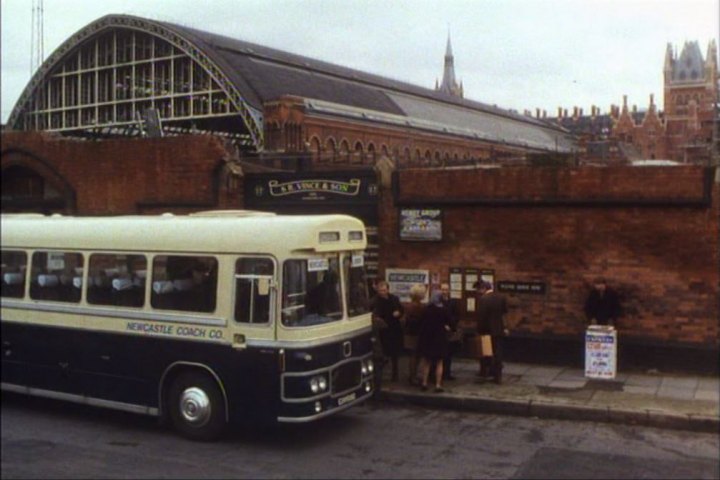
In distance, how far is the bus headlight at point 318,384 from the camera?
7.53 meters

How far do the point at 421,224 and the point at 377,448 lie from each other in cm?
538

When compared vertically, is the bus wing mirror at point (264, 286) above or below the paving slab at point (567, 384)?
above

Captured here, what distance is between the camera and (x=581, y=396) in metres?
9.78

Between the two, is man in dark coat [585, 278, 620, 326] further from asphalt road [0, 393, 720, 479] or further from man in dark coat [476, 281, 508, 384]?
asphalt road [0, 393, 720, 479]

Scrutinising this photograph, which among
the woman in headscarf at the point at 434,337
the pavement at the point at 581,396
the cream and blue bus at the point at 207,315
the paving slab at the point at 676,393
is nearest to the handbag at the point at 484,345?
the pavement at the point at 581,396

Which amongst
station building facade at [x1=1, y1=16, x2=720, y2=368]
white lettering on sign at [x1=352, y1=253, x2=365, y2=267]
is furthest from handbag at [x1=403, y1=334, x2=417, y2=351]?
white lettering on sign at [x1=352, y1=253, x2=365, y2=267]

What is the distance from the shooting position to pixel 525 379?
1086 cm

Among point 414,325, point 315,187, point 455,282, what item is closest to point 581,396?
point 414,325

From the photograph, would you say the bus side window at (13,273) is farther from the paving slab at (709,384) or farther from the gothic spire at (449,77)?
the paving slab at (709,384)

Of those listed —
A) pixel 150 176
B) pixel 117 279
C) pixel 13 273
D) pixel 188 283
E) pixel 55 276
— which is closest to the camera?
pixel 13 273

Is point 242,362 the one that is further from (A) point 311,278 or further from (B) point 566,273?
(B) point 566,273

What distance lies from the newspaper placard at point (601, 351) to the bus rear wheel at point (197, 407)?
17.3 feet

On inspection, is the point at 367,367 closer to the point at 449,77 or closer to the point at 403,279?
the point at 449,77

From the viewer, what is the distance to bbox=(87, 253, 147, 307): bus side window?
23.4ft
